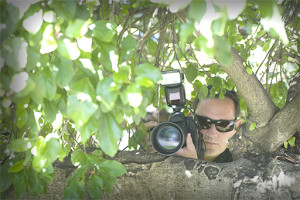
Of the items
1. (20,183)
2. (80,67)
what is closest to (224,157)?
(20,183)

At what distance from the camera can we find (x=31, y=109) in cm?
128

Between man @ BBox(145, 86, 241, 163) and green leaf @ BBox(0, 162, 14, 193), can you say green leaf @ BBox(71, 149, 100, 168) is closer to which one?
green leaf @ BBox(0, 162, 14, 193)

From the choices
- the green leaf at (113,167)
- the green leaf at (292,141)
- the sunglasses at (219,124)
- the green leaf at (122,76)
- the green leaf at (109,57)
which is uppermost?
the green leaf at (109,57)

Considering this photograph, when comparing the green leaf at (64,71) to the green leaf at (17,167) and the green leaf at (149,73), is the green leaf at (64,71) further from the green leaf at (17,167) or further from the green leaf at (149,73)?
the green leaf at (17,167)

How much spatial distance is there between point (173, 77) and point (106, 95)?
761 mm

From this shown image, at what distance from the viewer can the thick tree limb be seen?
167cm

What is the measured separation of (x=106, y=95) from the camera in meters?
0.95

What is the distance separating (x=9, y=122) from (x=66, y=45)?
774 mm

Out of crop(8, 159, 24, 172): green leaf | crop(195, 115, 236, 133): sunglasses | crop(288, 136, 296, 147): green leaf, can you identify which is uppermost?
crop(195, 115, 236, 133): sunglasses

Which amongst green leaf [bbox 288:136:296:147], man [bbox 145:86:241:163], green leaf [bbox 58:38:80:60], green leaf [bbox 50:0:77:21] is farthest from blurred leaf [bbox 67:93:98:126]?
man [bbox 145:86:241:163]

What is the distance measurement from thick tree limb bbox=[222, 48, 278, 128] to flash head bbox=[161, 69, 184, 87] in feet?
0.70

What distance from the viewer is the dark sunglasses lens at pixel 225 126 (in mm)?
2262

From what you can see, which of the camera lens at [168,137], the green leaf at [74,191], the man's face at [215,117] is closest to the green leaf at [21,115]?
the green leaf at [74,191]

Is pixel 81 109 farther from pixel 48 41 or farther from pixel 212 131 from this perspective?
pixel 212 131
